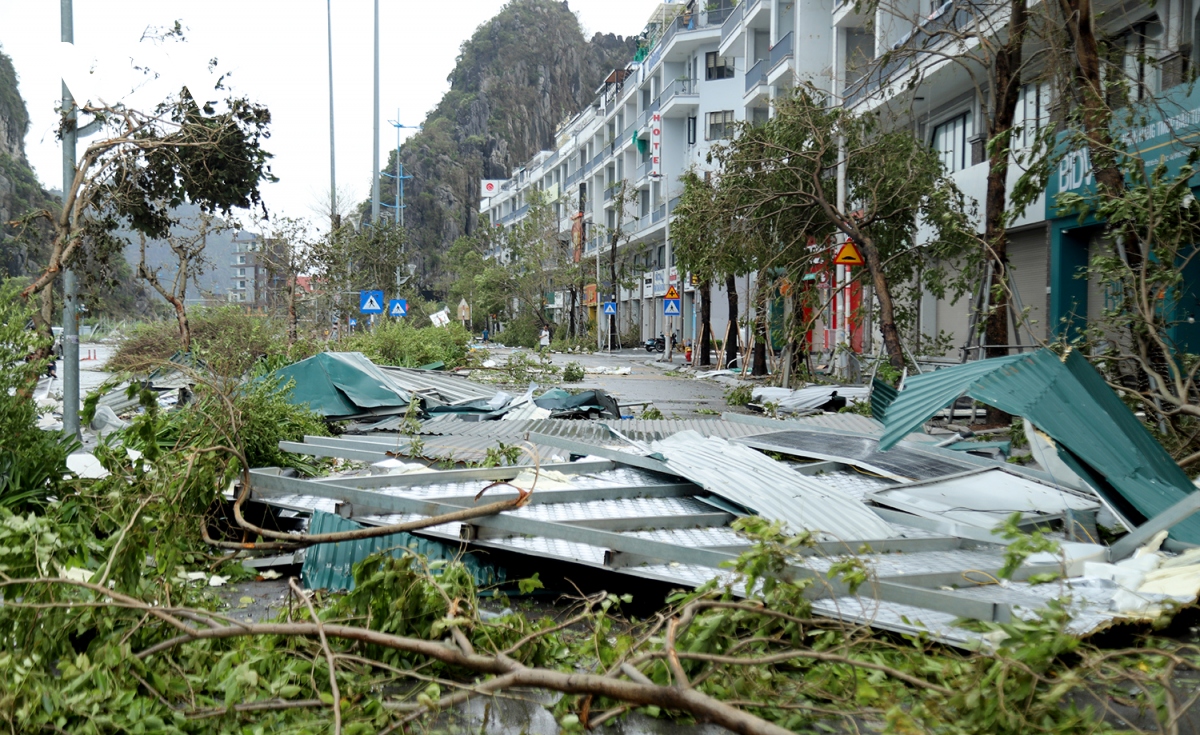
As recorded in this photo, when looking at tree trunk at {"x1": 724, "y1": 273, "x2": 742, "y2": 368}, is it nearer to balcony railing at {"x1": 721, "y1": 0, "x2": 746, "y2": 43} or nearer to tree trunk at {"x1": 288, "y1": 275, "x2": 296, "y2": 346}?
tree trunk at {"x1": 288, "y1": 275, "x2": 296, "y2": 346}

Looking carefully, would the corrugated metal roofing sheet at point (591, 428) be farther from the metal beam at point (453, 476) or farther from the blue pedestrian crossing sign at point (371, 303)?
the blue pedestrian crossing sign at point (371, 303)

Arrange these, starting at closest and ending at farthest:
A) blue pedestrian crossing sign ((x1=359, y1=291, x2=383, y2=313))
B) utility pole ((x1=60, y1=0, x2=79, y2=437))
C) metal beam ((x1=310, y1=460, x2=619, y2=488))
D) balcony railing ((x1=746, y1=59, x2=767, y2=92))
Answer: metal beam ((x1=310, y1=460, x2=619, y2=488)), utility pole ((x1=60, y1=0, x2=79, y2=437)), blue pedestrian crossing sign ((x1=359, y1=291, x2=383, y2=313)), balcony railing ((x1=746, y1=59, x2=767, y2=92))

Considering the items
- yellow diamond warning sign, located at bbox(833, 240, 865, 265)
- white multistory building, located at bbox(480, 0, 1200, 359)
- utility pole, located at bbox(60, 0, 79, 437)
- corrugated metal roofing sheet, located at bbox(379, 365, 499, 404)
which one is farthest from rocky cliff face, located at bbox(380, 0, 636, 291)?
utility pole, located at bbox(60, 0, 79, 437)

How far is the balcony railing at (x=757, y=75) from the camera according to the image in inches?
1527

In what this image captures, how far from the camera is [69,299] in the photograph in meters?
10.1

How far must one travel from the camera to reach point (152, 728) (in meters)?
3.51

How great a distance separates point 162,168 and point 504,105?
122 meters

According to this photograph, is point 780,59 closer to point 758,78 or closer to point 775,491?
point 758,78

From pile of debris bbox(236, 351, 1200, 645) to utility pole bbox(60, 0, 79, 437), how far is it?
11.6 feet

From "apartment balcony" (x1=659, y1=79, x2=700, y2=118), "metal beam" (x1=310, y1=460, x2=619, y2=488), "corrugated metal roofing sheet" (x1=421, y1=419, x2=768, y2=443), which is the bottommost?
"corrugated metal roofing sheet" (x1=421, y1=419, x2=768, y2=443)

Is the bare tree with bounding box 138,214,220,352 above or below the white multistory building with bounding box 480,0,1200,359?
below

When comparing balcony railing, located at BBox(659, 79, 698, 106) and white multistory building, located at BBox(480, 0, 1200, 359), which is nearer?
white multistory building, located at BBox(480, 0, 1200, 359)

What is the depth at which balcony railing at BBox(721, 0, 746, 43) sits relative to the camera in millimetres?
43812

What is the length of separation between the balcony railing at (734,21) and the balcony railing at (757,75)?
9.77ft
